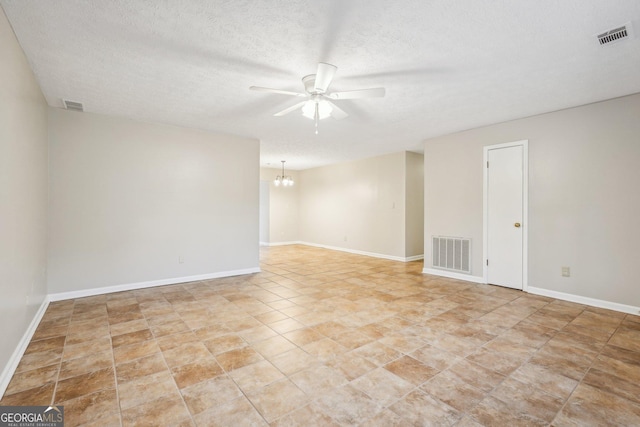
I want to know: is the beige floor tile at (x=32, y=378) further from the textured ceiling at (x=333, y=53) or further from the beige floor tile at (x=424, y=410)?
the textured ceiling at (x=333, y=53)

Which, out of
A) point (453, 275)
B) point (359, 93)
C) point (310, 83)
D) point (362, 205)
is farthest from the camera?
point (362, 205)

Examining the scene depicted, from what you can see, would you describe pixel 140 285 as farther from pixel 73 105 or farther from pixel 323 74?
pixel 323 74

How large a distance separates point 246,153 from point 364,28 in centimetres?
366

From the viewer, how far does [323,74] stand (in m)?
2.39

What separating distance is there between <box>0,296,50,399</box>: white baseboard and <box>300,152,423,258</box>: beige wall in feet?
20.4

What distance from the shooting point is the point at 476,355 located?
2.39m

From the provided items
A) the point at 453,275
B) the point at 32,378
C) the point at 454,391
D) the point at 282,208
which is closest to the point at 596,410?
the point at 454,391

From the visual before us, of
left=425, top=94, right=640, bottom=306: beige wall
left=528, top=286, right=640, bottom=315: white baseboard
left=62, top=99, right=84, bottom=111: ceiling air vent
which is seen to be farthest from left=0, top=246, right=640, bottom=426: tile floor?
left=62, top=99, right=84, bottom=111: ceiling air vent

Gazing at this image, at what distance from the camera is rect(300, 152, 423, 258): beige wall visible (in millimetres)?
6801

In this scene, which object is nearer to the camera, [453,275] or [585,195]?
[585,195]

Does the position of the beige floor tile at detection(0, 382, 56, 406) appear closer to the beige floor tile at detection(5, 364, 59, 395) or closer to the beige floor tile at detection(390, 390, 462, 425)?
the beige floor tile at detection(5, 364, 59, 395)

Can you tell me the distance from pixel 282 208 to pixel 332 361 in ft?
25.1

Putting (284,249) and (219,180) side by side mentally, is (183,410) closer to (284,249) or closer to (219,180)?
(219,180)

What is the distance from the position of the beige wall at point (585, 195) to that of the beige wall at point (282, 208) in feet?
20.7
